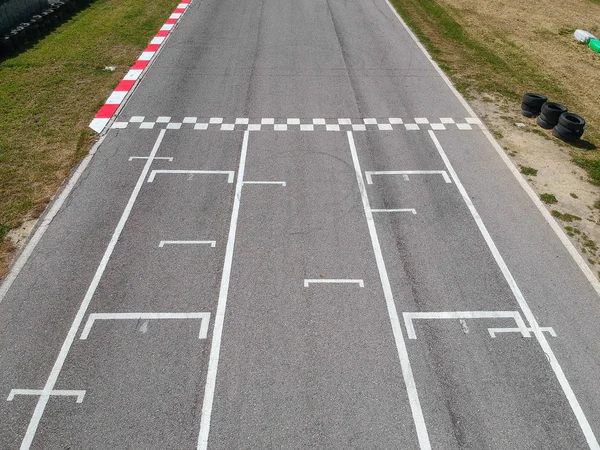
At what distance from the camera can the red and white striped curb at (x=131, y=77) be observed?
1434cm

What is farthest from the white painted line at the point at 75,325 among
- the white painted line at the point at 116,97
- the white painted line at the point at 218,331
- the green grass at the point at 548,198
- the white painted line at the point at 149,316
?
the green grass at the point at 548,198

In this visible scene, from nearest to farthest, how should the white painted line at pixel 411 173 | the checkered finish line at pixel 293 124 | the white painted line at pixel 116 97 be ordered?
the white painted line at pixel 411 173, the checkered finish line at pixel 293 124, the white painted line at pixel 116 97

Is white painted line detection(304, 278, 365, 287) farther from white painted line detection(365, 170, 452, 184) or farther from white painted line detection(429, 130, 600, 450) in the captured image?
white painted line detection(365, 170, 452, 184)

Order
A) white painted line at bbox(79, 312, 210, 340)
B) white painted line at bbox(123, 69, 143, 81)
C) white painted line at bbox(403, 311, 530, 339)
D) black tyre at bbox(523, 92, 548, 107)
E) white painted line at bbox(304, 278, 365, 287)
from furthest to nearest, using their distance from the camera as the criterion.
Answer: white painted line at bbox(123, 69, 143, 81) < black tyre at bbox(523, 92, 548, 107) < white painted line at bbox(304, 278, 365, 287) < white painted line at bbox(403, 311, 530, 339) < white painted line at bbox(79, 312, 210, 340)

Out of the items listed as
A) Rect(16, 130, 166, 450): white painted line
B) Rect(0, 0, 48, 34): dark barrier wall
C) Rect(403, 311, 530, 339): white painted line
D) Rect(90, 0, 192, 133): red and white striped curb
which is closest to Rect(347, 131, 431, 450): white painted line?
Rect(403, 311, 530, 339): white painted line

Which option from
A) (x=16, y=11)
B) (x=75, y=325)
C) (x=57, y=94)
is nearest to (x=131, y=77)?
(x=57, y=94)

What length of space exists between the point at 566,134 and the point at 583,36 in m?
10.8

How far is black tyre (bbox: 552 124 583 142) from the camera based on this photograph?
13773 mm

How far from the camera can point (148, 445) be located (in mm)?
6742

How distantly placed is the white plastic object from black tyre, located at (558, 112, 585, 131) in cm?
999

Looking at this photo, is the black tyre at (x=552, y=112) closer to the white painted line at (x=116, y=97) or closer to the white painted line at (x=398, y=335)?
the white painted line at (x=398, y=335)

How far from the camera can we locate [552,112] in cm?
1431

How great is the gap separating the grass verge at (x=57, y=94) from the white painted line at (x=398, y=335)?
7.89 m

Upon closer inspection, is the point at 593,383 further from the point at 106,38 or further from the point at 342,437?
the point at 106,38
